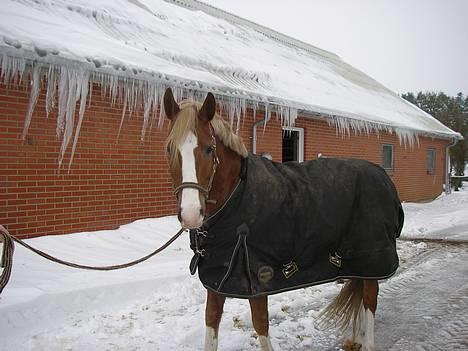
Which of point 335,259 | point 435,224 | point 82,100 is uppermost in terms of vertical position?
point 82,100

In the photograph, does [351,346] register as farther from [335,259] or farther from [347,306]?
[335,259]

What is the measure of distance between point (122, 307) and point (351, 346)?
224 centimetres

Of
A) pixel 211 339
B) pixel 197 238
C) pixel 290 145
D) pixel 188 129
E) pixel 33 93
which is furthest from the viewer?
pixel 290 145

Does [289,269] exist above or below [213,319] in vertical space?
above

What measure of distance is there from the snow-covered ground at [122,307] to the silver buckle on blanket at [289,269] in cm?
97

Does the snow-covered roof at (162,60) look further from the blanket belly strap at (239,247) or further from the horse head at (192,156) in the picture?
the blanket belly strap at (239,247)

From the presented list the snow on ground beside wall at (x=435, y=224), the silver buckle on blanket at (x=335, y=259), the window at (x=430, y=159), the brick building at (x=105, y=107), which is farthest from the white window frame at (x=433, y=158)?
the silver buckle on blanket at (x=335, y=259)

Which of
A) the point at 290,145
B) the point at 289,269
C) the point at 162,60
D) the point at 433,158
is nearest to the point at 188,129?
the point at 289,269

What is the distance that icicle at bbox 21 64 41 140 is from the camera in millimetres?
4707

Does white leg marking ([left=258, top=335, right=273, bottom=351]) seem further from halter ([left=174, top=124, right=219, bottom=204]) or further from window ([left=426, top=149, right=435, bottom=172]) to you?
window ([left=426, top=149, right=435, bottom=172])

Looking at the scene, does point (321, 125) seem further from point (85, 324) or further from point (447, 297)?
point (85, 324)

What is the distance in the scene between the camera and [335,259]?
287 cm

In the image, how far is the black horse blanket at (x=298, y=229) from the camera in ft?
7.87

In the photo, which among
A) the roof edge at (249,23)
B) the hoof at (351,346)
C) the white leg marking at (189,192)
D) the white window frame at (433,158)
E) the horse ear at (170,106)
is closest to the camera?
the white leg marking at (189,192)
